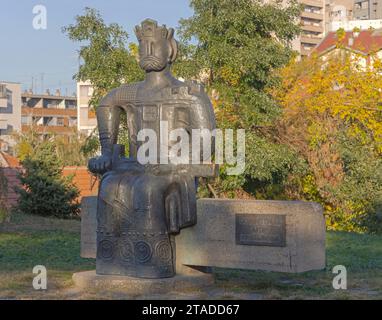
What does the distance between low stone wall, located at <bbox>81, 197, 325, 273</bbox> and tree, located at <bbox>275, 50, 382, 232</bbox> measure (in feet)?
40.6

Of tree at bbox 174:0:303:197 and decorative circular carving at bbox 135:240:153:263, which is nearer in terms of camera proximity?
decorative circular carving at bbox 135:240:153:263

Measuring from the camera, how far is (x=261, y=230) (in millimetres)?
8711

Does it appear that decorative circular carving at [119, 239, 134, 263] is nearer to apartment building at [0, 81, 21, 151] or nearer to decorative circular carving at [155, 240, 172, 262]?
decorative circular carving at [155, 240, 172, 262]

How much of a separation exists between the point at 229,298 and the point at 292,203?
116 centimetres

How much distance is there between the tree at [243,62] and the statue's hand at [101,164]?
31.5ft

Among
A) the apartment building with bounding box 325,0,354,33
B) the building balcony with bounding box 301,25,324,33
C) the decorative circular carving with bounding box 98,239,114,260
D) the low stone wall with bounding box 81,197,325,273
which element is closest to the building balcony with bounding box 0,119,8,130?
the building balcony with bounding box 301,25,324,33

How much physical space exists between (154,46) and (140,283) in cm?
260

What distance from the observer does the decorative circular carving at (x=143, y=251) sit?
351 inches

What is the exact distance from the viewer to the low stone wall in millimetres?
8555

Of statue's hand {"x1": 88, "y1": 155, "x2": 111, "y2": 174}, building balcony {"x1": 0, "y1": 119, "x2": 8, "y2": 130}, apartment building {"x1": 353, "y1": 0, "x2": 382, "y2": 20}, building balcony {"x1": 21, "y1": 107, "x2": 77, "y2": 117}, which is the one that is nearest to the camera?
statue's hand {"x1": 88, "y1": 155, "x2": 111, "y2": 174}

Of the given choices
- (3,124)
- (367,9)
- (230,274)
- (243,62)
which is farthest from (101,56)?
(367,9)

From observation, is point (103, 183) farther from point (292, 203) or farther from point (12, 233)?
point (12, 233)
